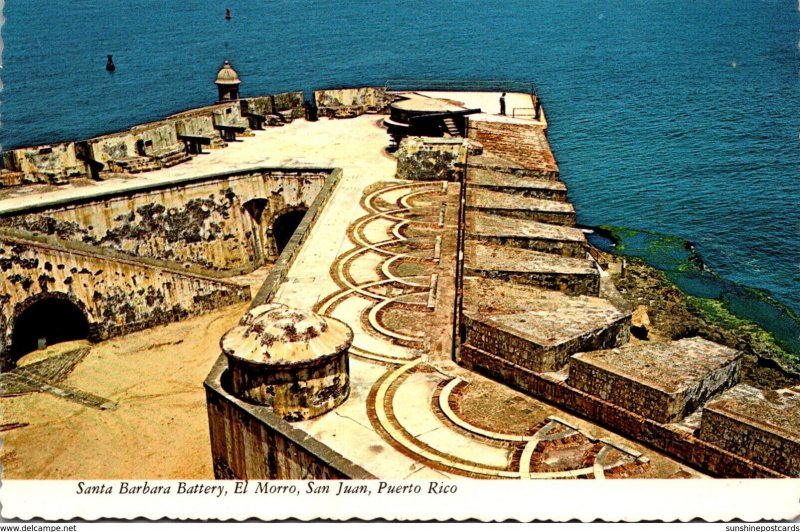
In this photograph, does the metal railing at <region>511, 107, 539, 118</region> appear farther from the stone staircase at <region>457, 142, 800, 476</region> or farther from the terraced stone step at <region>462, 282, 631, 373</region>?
the terraced stone step at <region>462, 282, 631, 373</region>

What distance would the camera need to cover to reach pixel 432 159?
3662 centimetres

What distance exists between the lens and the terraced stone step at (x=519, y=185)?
33969 millimetres

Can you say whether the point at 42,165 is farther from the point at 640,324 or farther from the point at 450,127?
the point at 640,324

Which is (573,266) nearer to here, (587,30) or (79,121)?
(79,121)

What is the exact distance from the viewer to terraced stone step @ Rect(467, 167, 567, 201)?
3397cm

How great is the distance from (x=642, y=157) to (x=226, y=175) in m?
38.8

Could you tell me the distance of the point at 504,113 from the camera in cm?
5150

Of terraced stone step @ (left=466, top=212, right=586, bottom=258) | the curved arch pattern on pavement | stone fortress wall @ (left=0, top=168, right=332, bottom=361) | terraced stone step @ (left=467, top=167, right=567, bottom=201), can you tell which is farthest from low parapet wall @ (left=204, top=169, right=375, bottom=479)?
terraced stone step @ (left=467, top=167, right=567, bottom=201)

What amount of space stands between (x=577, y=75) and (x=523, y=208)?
73.6m

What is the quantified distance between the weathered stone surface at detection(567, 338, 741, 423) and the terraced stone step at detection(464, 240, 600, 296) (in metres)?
6.60

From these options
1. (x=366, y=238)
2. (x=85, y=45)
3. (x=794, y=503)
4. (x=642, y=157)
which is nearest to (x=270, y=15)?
(x=85, y=45)

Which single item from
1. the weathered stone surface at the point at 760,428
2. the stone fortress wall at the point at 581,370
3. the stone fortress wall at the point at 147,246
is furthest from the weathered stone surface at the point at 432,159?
the weathered stone surface at the point at 760,428

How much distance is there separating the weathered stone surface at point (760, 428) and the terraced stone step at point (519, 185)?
19.3m

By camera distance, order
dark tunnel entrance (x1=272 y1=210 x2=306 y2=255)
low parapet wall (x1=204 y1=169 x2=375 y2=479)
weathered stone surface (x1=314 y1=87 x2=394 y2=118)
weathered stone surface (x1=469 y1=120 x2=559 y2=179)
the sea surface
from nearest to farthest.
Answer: low parapet wall (x1=204 y1=169 x2=375 y2=479) → weathered stone surface (x1=469 y1=120 x2=559 y2=179) → dark tunnel entrance (x1=272 y1=210 x2=306 y2=255) → weathered stone surface (x1=314 y1=87 x2=394 y2=118) → the sea surface
